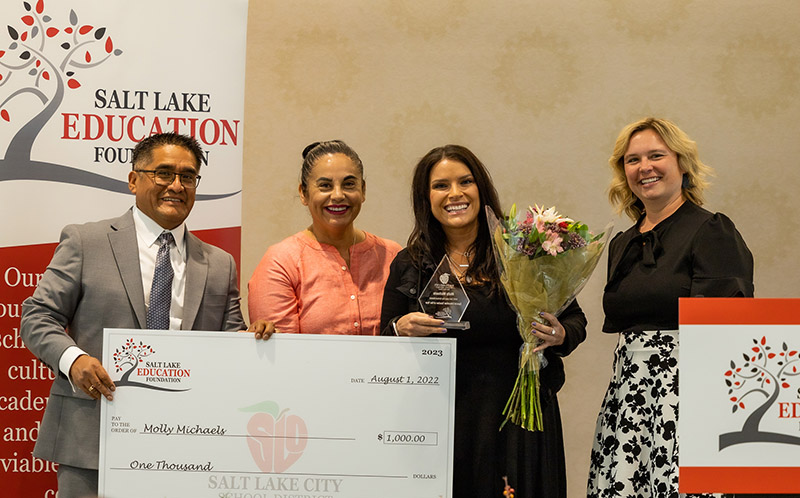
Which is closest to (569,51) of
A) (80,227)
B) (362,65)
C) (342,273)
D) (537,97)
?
(537,97)

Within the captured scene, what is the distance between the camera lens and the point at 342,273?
10.2 feet

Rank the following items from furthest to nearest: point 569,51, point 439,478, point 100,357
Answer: point 569,51, point 100,357, point 439,478

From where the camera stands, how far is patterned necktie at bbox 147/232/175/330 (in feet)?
9.57

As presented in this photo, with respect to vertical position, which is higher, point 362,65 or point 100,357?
point 362,65

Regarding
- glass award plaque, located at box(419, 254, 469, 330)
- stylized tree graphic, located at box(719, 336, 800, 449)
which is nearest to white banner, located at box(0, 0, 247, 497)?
glass award plaque, located at box(419, 254, 469, 330)

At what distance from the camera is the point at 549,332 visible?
259 cm

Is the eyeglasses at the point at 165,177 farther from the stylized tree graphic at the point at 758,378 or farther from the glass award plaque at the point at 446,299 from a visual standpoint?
the stylized tree graphic at the point at 758,378

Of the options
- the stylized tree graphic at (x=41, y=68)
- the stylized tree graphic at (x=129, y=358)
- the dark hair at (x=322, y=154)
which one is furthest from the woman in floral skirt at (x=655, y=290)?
the stylized tree graphic at (x=41, y=68)

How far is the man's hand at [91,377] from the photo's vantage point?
8.82ft

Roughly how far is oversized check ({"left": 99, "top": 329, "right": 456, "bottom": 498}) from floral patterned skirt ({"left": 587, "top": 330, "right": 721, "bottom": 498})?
65cm

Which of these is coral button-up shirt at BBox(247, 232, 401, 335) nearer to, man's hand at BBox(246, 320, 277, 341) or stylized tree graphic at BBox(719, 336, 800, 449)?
man's hand at BBox(246, 320, 277, 341)

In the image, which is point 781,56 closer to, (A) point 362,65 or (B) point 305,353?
(A) point 362,65

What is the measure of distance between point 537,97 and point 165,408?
3062mm

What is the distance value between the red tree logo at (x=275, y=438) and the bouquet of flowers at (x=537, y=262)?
29.9 inches
